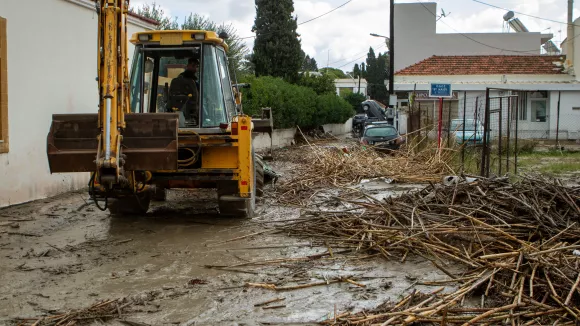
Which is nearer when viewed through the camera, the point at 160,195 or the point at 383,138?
the point at 160,195

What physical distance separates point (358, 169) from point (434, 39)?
28.9 meters

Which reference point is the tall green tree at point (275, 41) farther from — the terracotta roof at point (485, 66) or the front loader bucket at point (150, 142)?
the front loader bucket at point (150, 142)

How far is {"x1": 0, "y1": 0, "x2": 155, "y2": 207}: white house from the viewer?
37.6 ft

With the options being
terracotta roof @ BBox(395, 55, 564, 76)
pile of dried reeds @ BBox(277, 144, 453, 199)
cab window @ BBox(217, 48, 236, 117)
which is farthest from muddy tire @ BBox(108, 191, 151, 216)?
terracotta roof @ BBox(395, 55, 564, 76)

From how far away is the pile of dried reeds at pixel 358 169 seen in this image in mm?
14070

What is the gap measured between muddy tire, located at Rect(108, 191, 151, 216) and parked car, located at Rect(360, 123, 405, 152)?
37.5 feet

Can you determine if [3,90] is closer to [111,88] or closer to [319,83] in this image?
[111,88]

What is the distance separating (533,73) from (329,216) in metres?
30.1

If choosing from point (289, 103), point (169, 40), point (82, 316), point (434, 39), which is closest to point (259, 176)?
point (169, 40)

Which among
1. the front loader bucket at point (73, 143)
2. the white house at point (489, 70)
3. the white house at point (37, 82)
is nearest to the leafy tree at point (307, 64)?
the white house at point (489, 70)

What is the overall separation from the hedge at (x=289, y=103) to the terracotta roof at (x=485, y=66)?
5.52m

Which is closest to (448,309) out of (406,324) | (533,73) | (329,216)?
(406,324)

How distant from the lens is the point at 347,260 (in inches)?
287

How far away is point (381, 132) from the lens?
22266 mm
